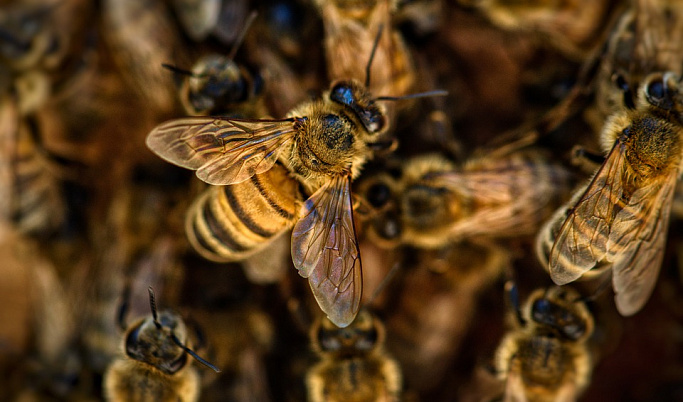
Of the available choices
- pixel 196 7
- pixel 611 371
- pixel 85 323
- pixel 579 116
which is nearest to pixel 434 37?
pixel 579 116

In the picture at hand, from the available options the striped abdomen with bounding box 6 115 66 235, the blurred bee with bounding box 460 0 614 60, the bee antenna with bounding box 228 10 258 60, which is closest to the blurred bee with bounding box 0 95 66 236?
the striped abdomen with bounding box 6 115 66 235

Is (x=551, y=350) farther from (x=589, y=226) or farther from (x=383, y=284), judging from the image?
(x=383, y=284)

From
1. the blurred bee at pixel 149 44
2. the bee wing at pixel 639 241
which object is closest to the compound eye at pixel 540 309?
the bee wing at pixel 639 241

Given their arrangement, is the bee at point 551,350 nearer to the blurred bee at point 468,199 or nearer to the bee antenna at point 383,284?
the blurred bee at point 468,199

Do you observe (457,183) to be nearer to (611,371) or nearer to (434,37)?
(434,37)

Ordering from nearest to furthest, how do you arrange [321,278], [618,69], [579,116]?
[321,278] < [618,69] < [579,116]

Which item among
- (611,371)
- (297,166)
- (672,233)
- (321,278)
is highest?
(297,166)

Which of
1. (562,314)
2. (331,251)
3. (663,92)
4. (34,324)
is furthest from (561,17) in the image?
(34,324)
